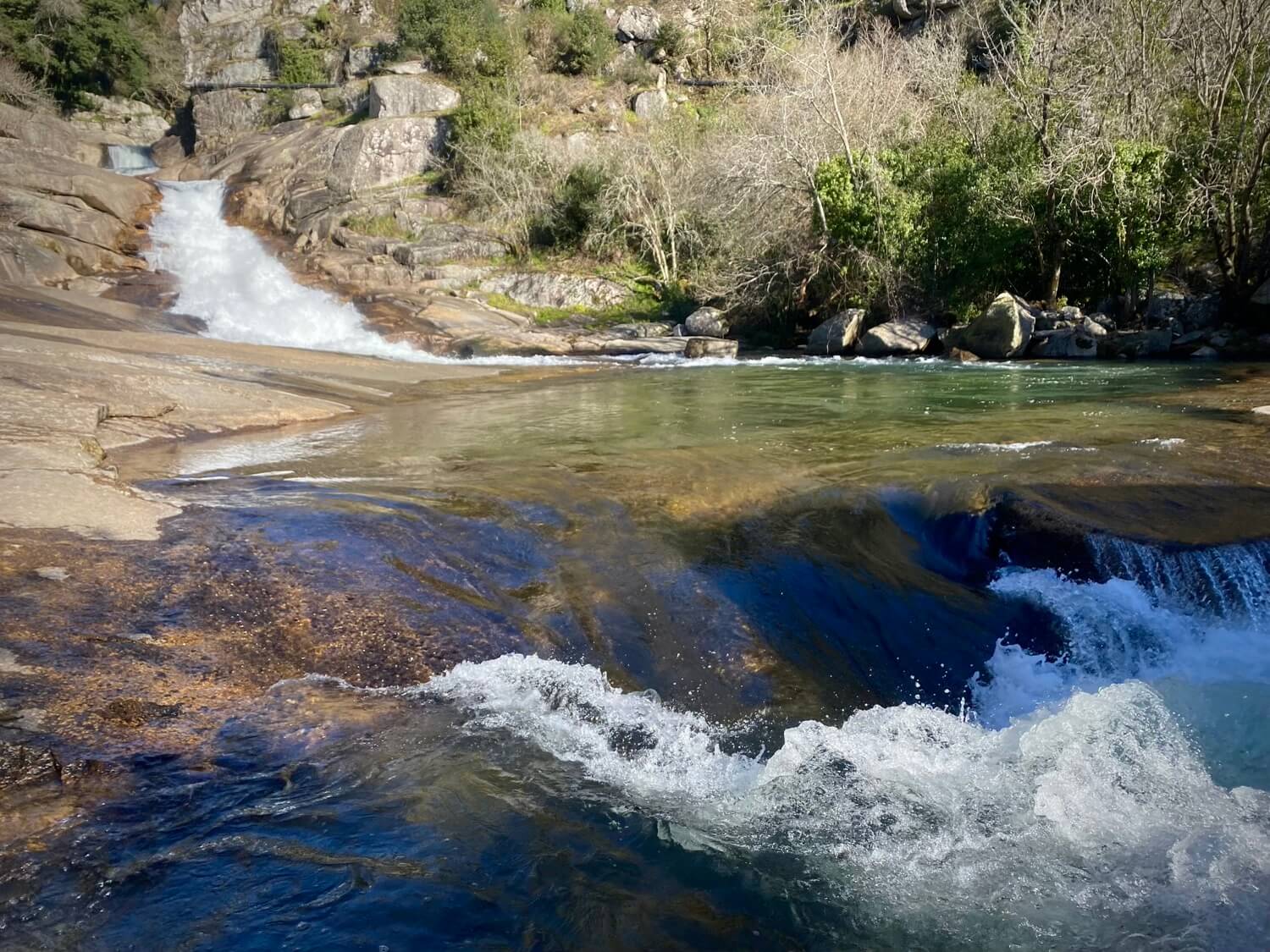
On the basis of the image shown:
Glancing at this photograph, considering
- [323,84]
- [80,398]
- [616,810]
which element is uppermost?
[323,84]

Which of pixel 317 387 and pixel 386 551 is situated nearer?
pixel 386 551

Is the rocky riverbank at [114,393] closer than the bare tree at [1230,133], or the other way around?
the rocky riverbank at [114,393]

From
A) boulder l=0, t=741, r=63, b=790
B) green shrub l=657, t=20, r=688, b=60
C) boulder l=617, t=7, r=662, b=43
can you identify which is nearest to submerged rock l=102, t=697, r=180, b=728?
boulder l=0, t=741, r=63, b=790

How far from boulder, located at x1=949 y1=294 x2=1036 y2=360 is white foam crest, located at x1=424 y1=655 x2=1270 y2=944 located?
1636 cm

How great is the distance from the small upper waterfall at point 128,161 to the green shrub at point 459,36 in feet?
41.3

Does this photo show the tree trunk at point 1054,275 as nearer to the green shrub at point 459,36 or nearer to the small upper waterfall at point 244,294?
the small upper waterfall at point 244,294

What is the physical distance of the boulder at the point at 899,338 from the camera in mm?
22375

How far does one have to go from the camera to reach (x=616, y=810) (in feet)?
13.2

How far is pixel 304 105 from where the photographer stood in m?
40.5

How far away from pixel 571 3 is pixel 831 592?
157 feet

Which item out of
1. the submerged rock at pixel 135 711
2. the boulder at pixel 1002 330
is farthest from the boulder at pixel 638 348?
the submerged rock at pixel 135 711

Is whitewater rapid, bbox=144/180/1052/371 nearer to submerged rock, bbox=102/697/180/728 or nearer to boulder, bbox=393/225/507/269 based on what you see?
boulder, bbox=393/225/507/269

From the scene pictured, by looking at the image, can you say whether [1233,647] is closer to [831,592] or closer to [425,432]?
[831,592]

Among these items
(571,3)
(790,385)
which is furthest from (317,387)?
(571,3)
